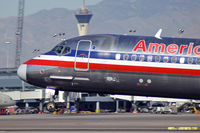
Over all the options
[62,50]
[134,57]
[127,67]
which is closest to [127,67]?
[127,67]

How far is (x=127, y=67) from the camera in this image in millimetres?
Answer: 40406

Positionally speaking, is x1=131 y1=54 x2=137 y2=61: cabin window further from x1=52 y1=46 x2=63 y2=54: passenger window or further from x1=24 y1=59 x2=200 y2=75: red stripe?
x1=52 y1=46 x2=63 y2=54: passenger window

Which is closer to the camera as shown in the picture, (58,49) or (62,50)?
(62,50)

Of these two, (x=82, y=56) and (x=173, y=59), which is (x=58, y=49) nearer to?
(x=82, y=56)

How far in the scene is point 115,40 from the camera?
41.3m

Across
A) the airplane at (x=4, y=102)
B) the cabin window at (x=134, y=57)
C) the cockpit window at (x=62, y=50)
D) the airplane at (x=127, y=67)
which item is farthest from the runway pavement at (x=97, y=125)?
the airplane at (x=4, y=102)

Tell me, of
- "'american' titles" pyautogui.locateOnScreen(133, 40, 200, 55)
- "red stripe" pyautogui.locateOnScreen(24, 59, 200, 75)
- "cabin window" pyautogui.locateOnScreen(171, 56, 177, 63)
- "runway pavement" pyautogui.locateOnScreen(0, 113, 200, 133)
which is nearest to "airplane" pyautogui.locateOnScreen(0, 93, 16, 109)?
"runway pavement" pyautogui.locateOnScreen(0, 113, 200, 133)

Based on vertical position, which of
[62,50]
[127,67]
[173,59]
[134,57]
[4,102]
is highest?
[62,50]

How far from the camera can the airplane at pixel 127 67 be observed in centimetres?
3997

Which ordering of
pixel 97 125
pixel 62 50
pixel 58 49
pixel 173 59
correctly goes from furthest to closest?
pixel 97 125, pixel 58 49, pixel 62 50, pixel 173 59

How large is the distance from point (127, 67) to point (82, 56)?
3.61m

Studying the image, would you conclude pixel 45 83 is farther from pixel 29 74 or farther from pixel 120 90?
pixel 120 90

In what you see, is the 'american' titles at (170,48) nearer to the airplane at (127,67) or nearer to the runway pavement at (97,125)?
the airplane at (127,67)

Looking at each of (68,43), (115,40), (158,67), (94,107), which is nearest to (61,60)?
(68,43)
